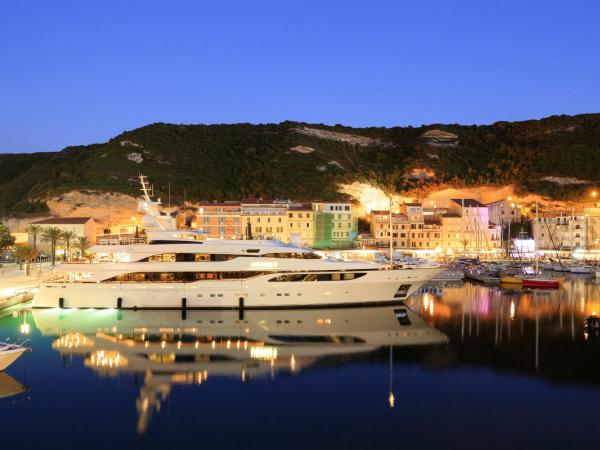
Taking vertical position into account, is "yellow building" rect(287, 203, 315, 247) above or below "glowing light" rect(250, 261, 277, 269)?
above

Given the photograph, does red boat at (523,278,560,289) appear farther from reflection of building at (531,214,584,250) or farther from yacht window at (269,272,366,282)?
reflection of building at (531,214,584,250)

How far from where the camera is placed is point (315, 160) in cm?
9156

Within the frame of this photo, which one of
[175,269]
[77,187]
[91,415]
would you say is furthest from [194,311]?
[77,187]

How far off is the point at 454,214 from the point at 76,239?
47788 millimetres

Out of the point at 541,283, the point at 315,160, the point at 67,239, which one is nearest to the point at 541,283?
the point at 541,283

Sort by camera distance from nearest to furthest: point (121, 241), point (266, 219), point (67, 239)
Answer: point (121, 241) < point (67, 239) < point (266, 219)

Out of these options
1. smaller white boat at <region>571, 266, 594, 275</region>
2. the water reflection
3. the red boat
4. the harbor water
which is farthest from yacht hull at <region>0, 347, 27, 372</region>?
smaller white boat at <region>571, 266, 594, 275</region>

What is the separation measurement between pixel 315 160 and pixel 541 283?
54480 millimetres

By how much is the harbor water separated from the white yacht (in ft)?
2.62

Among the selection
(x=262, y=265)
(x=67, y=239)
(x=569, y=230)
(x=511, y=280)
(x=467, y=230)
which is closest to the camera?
(x=262, y=265)

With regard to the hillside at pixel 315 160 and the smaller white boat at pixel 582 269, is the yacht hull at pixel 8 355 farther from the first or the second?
the hillside at pixel 315 160

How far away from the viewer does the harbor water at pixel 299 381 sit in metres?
13.2

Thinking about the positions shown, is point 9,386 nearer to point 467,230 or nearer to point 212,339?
point 212,339

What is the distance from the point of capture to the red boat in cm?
4150
